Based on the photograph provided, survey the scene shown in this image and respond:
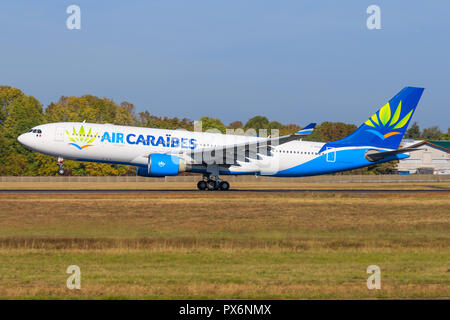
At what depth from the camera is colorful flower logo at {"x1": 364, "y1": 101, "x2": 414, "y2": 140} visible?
47.9 metres

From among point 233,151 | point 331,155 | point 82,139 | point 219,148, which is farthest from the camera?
point 331,155

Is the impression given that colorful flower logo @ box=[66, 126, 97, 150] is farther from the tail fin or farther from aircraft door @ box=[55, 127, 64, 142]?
the tail fin

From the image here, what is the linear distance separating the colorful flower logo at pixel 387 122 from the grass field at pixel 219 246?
1054 centimetres

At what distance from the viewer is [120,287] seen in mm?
14422

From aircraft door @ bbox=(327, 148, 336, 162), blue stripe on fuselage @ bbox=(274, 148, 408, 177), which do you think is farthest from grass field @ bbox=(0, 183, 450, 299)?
aircraft door @ bbox=(327, 148, 336, 162)

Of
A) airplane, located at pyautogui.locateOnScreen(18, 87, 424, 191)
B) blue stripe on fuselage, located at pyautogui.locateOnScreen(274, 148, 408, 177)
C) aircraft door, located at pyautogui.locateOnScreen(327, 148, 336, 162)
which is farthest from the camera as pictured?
aircraft door, located at pyautogui.locateOnScreen(327, 148, 336, 162)

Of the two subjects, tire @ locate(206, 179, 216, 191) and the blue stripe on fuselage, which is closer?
tire @ locate(206, 179, 216, 191)

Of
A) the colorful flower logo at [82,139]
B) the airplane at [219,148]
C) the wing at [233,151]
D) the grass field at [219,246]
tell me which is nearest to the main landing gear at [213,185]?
the airplane at [219,148]

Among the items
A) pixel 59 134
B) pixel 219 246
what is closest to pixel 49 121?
pixel 59 134

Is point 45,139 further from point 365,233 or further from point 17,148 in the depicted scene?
point 17,148

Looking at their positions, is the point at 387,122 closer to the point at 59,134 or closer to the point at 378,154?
the point at 378,154

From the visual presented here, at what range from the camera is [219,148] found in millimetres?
42562

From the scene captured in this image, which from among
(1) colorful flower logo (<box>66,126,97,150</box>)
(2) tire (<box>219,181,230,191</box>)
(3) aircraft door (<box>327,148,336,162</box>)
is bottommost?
(2) tire (<box>219,181,230,191</box>)

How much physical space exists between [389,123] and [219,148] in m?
15.1
